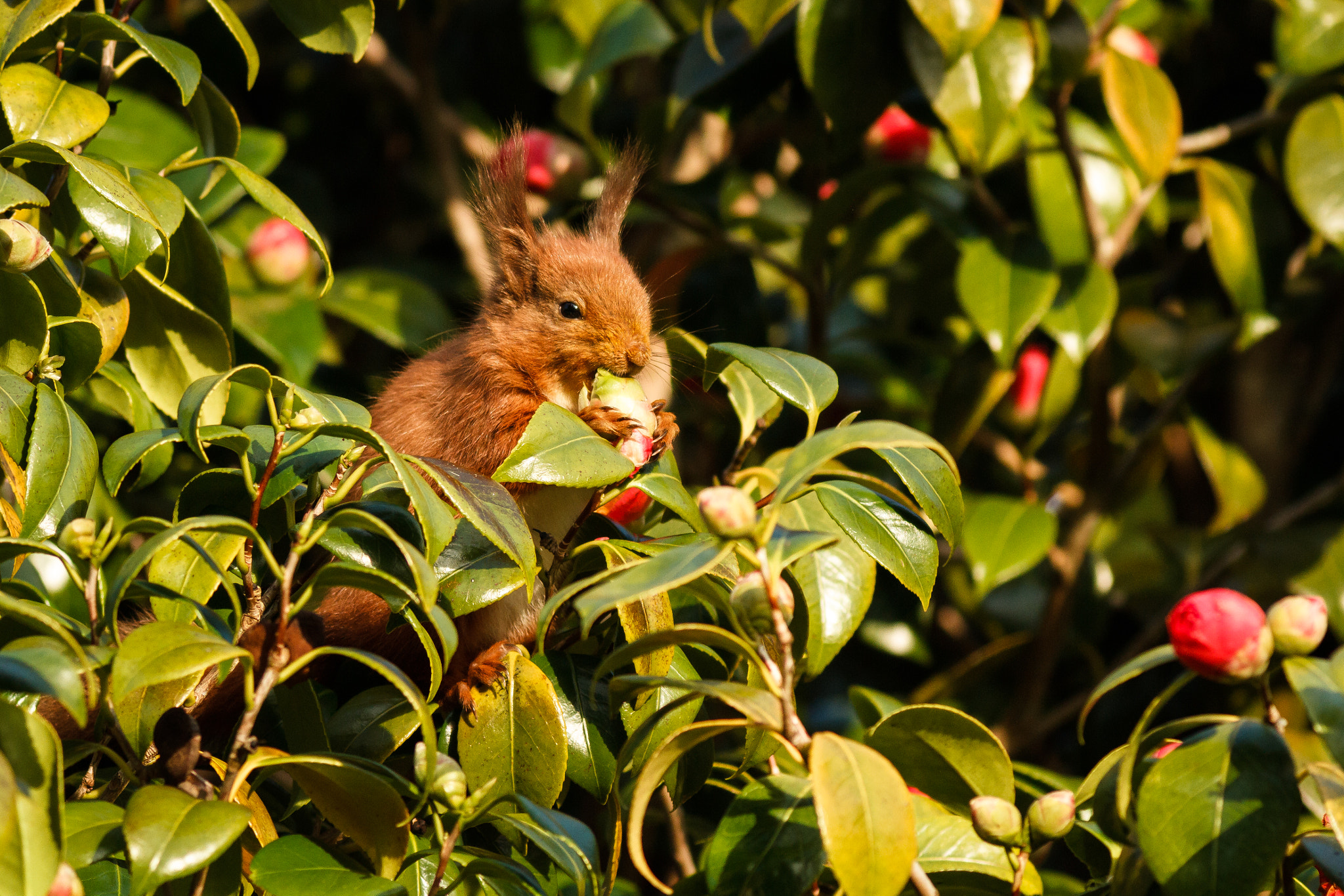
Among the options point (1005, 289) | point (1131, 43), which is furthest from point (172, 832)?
point (1131, 43)

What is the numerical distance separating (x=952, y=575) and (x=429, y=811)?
1.91 meters

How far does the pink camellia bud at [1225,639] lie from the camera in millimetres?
989

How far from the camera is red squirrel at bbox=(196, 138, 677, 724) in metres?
1.62

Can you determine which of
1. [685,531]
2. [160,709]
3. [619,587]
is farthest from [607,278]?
[619,587]

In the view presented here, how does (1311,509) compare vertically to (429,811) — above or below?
below

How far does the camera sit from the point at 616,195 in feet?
7.17

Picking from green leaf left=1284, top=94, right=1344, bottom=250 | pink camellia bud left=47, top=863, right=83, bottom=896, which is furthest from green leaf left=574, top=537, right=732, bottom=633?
green leaf left=1284, top=94, right=1344, bottom=250

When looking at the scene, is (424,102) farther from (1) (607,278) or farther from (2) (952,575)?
(2) (952,575)

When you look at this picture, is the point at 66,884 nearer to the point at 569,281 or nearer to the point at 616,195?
the point at 569,281

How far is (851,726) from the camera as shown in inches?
91.3

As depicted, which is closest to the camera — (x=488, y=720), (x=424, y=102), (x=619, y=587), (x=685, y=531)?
(x=619, y=587)

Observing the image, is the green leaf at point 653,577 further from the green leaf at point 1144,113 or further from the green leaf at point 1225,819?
the green leaf at point 1144,113

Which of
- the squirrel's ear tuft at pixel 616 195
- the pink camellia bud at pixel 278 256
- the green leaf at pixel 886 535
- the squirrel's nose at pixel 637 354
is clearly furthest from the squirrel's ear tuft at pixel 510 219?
the green leaf at pixel 886 535

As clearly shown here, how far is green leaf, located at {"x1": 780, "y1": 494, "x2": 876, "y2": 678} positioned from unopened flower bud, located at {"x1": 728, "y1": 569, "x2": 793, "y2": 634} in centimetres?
21
